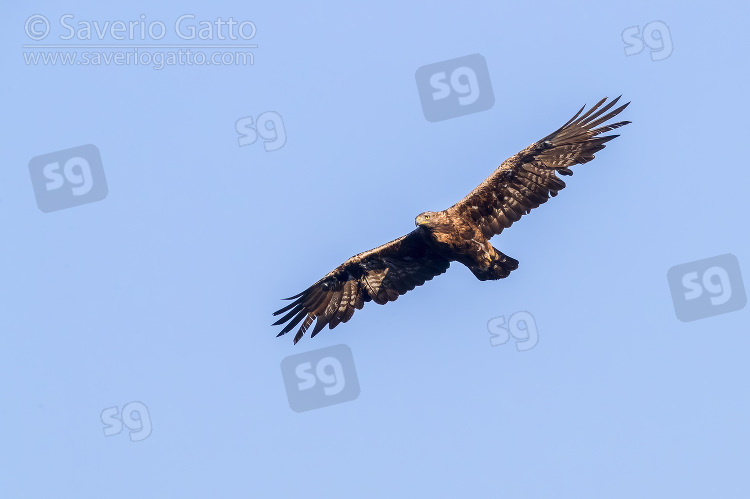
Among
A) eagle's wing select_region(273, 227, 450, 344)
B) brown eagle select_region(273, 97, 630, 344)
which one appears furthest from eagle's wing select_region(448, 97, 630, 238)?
eagle's wing select_region(273, 227, 450, 344)

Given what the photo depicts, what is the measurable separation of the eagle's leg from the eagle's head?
31.0 inches

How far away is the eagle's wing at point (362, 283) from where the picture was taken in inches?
651

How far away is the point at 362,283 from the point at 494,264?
2.41 m

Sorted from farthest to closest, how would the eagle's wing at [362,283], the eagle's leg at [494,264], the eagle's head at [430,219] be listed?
the eagle's wing at [362,283] → the eagle's leg at [494,264] → the eagle's head at [430,219]

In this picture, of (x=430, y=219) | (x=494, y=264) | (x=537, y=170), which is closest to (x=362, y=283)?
(x=430, y=219)

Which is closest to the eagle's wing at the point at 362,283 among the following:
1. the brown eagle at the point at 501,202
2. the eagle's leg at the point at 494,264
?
the brown eagle at the point at 501,202

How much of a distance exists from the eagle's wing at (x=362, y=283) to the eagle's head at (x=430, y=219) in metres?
0.85

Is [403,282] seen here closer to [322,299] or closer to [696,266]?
[322,299]

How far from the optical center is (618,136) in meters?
15.6

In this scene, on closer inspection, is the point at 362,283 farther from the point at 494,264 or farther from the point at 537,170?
the point at 537,170

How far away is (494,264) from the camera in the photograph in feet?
51.4

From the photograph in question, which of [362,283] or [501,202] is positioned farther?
[362,283]

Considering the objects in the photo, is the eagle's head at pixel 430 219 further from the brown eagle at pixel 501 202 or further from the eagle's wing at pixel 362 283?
the eagle's wing at pixel 362 283

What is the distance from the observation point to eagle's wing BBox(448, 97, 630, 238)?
1570cm
